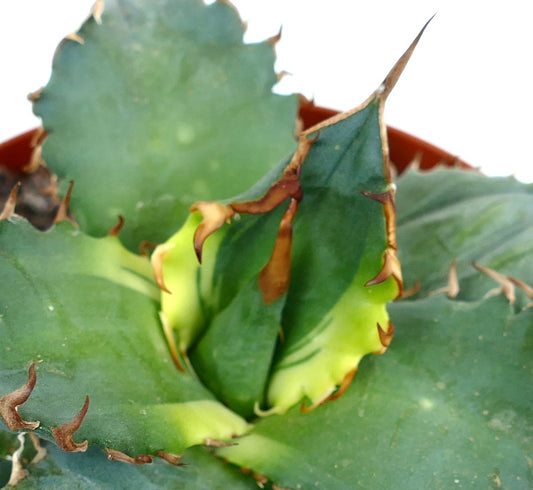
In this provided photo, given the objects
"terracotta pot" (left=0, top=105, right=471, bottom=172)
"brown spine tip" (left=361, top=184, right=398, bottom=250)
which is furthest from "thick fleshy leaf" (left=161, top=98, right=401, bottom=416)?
"terracotta pot" (left=0, top=105, right=471, bottom=172)

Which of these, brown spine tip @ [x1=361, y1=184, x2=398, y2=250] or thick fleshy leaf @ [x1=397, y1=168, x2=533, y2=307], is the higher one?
brown spine tip @ [x1=361, y1=184, x2=398, y2=250]

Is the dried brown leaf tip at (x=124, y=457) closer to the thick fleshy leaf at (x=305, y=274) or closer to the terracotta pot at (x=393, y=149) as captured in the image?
the thick fleshy leaf at (x=305, y=274)

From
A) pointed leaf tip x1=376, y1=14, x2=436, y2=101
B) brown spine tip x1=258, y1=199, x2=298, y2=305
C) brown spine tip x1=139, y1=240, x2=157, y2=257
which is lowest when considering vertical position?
brown spine tip x1=139, y1=240, x2=157, y2=257

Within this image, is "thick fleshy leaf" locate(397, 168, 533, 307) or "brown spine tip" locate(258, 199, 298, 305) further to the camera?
"thick fleshy leaf" locate(397, 168, 533, 307)

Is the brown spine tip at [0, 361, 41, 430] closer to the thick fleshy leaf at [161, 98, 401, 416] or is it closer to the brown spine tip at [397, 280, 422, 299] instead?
the thick fleshy leaf at [161, 98, 401, 416]

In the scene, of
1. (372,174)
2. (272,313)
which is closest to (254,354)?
(272,313)

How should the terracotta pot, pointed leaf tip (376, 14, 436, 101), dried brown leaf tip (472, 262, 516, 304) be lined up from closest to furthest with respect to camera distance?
pointed leaf tip (376, 14, 436, 101) → dried brown leaf tip (472, 262, 516, 304) → the terracotta pot

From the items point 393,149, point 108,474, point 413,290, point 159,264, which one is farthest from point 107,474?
point 393,149
